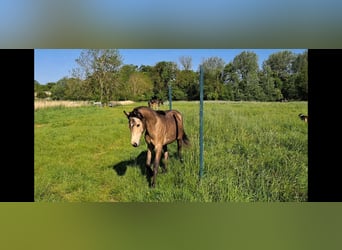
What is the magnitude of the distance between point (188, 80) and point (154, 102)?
345mm

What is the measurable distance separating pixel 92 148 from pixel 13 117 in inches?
26.4

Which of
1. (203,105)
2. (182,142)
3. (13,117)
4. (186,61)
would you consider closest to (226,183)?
(182,142)

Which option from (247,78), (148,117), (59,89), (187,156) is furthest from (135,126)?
(247,78)

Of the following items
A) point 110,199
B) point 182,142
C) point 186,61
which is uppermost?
point 186,61

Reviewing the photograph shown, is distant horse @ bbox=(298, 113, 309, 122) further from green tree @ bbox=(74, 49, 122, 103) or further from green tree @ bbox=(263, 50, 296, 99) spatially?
green tree @ bbox=(74, 49, 122, 103)

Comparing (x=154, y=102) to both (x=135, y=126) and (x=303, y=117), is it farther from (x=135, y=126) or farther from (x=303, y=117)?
(x=303, y=117)

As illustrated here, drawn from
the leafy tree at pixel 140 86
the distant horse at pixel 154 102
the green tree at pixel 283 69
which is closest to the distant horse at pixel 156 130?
the distant horse at pixel 154 102

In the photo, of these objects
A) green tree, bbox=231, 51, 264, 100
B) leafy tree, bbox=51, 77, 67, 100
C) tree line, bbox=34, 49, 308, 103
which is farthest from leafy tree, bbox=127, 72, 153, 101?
green tree, bbox=231, 51, 264, 100

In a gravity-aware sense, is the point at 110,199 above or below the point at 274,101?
below

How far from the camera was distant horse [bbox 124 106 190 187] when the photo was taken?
267 cm

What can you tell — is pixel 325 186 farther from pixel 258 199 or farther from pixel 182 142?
pixel 182 142

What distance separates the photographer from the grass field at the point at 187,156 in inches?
107

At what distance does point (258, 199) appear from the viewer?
267cm

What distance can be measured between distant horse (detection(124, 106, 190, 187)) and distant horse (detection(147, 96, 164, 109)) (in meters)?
0.10
